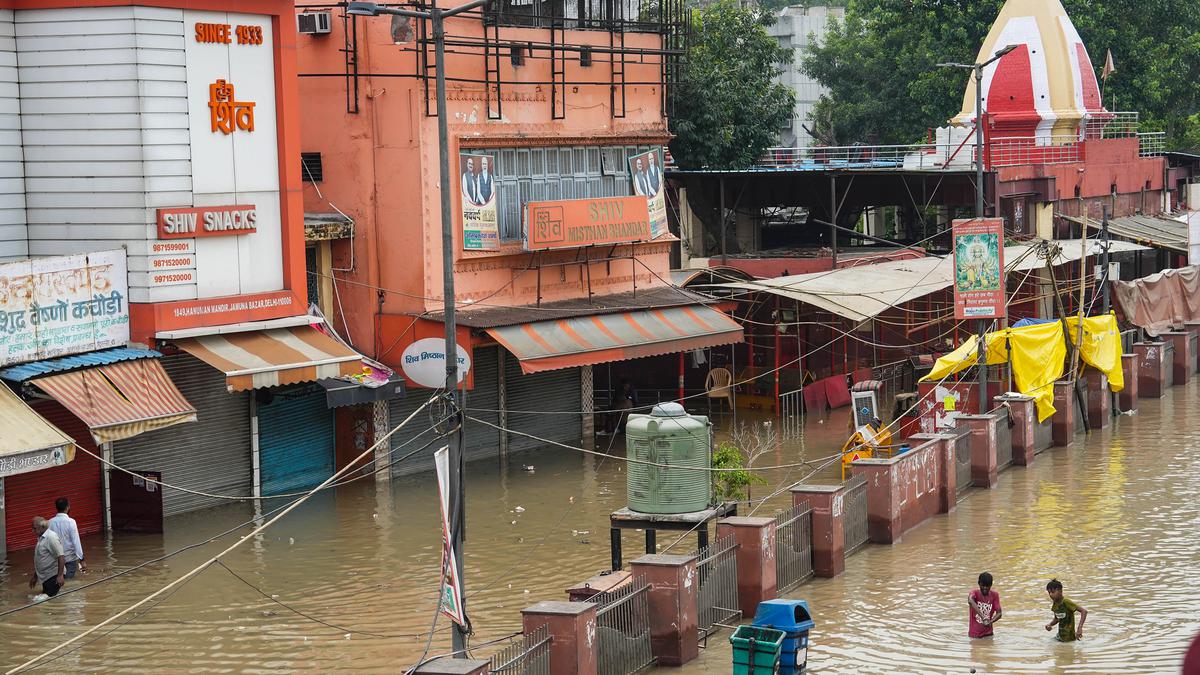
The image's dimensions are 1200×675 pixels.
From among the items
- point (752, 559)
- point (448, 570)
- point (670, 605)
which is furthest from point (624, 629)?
point (752, 559)

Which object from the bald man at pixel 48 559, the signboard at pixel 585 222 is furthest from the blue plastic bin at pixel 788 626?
the signboard at pixel 585 222

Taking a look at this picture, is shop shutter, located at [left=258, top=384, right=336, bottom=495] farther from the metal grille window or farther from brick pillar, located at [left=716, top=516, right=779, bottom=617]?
brick pillar, located at [left=716, top=516, right=779, bottom=617]

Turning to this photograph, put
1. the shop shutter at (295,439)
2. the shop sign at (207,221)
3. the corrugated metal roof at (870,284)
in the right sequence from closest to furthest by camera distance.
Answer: the shop sign at (207,221), the shop shutter at (295,439), the corrugated metal roof at (870,284)

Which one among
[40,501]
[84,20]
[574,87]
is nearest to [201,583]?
[40,501]

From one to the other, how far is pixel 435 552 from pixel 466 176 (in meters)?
8.10

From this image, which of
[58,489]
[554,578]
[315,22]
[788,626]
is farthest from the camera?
[315,22]

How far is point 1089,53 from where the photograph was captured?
5819 cm

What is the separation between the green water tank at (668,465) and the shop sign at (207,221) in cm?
822

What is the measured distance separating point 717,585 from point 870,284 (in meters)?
16.0

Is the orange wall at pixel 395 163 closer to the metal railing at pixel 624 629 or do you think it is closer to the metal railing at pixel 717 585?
the metal railing at pixel 717 585

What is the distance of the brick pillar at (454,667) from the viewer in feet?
41.3

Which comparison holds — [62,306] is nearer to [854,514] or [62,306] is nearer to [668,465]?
[668,465]

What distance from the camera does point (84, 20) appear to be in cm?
2272

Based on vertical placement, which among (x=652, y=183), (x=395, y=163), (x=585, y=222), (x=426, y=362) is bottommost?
(x=426, y=362)
